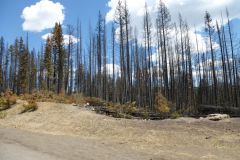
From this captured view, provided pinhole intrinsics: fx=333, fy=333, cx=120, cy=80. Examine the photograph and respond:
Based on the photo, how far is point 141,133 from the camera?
51.2 feet

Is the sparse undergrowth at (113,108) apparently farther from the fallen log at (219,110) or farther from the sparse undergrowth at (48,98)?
the fallen log at (219,110)

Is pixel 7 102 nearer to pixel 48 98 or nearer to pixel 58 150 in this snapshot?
pixel 48 98

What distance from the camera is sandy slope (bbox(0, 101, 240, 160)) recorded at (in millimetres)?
11969

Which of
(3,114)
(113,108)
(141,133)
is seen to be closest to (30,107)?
(3,114)

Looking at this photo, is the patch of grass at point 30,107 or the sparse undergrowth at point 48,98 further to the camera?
the sparse undergrowth at point 48,98

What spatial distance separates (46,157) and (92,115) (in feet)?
34.0

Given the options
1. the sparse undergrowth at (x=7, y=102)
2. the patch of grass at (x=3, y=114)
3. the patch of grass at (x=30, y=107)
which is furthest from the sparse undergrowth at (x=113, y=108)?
the sparse undergrowth at (x=7, y=102)

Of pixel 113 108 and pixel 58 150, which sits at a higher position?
pixel 113 108

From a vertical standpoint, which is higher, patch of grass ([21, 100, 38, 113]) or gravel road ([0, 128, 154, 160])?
patch of grass ([21, 100, 38, 113])

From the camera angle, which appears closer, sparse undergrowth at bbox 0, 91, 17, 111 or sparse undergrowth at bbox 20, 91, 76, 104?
sparse undergrowth at bbox 0, 91, 17, 111

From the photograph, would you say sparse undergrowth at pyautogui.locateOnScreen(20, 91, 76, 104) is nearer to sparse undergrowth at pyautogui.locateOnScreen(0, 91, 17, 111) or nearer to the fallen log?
sparse undergrowth at pyautogui.locateOnScreen(0, 91, 17, 111)

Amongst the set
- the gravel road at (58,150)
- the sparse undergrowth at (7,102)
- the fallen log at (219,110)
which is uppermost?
the sparse undergrowth at (7,102)

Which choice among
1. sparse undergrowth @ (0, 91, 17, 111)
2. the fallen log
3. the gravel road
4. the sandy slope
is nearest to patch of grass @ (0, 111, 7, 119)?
the sandy slope

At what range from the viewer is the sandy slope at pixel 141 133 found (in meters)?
12.0
